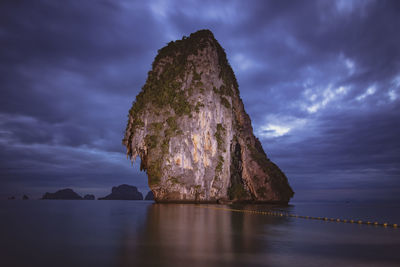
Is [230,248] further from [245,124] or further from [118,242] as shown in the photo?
[245,124]

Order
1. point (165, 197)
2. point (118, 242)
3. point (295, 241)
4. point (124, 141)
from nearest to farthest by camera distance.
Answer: point (118, 242) → point (295, 241) → point (165, 197) → point (124, 141)

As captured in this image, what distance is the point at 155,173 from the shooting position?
40500 mm

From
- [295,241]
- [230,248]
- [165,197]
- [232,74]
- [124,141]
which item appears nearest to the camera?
[230,248]

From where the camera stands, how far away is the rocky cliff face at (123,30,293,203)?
40.5 meters

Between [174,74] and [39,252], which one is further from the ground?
[174,74]

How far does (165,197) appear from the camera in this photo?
39.7m

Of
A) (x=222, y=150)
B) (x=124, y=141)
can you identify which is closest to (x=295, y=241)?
(x=222, y=150)

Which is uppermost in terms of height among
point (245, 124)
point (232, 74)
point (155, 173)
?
point (232, 74)

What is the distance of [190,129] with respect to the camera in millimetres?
41562

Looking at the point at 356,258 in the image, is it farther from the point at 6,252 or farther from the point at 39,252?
the point at 6,252

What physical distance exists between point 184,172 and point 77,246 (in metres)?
33.4

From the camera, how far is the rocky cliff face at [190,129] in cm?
4050

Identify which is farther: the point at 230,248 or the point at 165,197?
the point at 165,197

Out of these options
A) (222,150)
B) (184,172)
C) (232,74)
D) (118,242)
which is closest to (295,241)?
(118,242)
